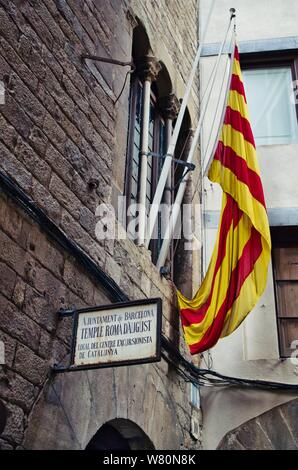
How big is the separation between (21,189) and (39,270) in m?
0.45

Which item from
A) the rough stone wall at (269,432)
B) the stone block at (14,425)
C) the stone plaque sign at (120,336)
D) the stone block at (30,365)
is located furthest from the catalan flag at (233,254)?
the stone block at (14,425)

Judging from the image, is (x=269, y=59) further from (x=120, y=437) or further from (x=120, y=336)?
(x=120, y=336)

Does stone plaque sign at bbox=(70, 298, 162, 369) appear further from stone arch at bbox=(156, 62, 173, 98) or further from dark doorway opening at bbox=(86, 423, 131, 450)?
stone arch at bbox=(156, 62, 173, 98)

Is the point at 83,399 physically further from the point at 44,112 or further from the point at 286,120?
the point at 286,120

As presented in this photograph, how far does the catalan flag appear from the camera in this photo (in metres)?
5.12

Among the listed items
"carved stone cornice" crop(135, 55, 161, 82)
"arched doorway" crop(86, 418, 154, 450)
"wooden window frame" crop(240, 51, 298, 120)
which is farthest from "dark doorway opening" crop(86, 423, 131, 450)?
"wooden window frame" crop(240, 51, 298, 120)

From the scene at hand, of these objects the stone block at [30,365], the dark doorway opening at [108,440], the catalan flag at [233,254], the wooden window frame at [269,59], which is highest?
the wooden window frame at [269,59]

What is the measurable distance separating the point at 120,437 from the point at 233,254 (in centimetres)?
178

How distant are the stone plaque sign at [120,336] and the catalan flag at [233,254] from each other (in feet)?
6.41

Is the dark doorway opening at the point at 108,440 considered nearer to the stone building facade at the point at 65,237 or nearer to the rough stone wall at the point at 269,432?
the stone building facade at the point at 65,237

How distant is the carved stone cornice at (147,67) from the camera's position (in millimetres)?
6020

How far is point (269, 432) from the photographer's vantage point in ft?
18.8

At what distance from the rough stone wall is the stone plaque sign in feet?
9.84
